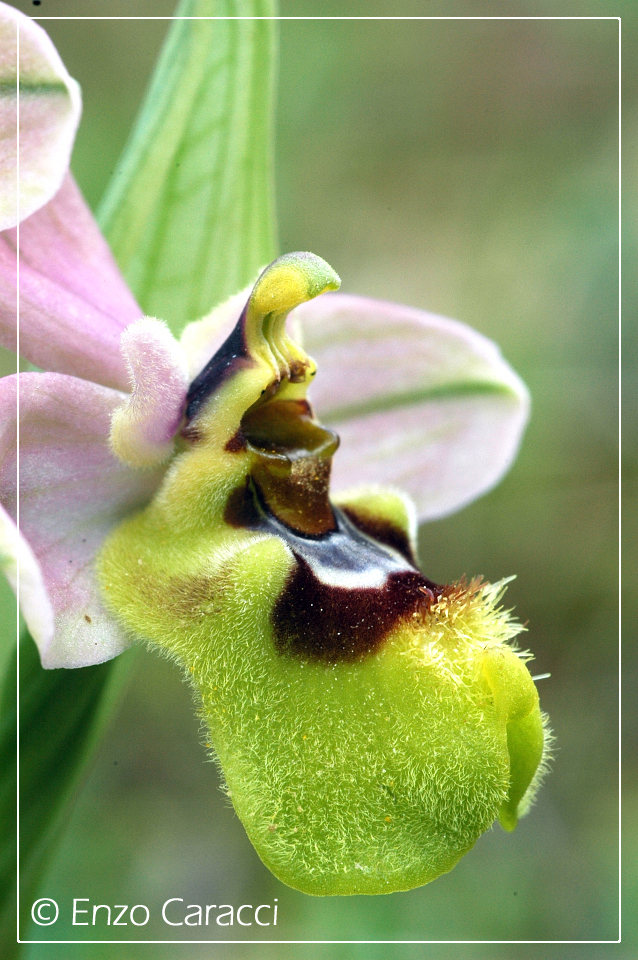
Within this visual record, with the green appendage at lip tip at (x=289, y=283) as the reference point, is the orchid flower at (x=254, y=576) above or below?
below

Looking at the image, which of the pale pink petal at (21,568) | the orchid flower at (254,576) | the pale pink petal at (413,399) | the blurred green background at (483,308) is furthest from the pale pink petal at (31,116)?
the blurred green background at (483,308)

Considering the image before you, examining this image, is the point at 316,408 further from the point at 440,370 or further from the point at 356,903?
the point at 356,903

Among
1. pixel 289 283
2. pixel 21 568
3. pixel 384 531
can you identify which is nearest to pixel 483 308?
pixel 384 531

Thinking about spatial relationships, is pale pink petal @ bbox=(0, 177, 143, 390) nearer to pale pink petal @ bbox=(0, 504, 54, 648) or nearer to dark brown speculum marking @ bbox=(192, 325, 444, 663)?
dark brown speculum marking @ bbox=(192, 325, 444, 663)

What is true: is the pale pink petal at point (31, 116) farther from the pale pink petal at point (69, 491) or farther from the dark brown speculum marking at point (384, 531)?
the dark brown speculum marking at point (384, 531)

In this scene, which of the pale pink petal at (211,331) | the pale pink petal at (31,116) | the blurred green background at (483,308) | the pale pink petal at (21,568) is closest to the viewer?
the pale pink petal at (21,568)

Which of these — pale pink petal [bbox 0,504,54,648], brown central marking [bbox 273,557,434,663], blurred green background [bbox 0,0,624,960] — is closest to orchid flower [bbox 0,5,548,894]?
brown central marking [bbox 273,557,434,663]

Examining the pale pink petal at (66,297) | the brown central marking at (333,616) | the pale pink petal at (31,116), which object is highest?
the pale pink petal at (31,116)

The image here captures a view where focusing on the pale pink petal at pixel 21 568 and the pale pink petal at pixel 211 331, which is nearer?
the pale pink petal at pixel 21 568
